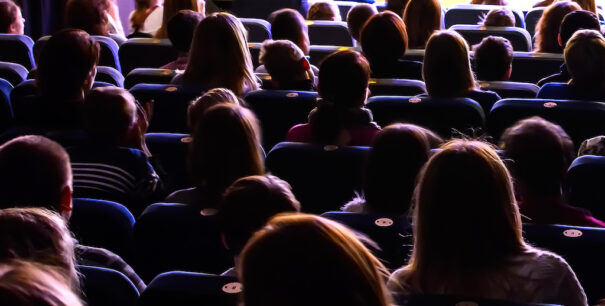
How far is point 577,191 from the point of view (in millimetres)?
3006

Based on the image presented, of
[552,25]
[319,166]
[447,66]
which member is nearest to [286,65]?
[447,66]

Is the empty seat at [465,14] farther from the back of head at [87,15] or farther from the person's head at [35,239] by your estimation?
the person's head at [35,239]

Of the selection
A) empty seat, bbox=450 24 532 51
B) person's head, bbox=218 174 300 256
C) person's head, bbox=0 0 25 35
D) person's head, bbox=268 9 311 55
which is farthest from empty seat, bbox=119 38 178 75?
person's head, bbox=218 174 300 256

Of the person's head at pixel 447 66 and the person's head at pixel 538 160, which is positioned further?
the person's head at pixel 447 66

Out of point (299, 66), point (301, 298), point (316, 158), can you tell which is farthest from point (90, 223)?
point (299, 66)

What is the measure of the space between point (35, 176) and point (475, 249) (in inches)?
43.2

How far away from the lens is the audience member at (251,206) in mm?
2150

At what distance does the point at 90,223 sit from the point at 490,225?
1065 mm

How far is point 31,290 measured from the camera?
1.18 m

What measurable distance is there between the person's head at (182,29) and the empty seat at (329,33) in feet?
5.31

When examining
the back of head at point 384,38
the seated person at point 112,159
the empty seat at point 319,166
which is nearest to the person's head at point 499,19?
the back of head at point 384,38

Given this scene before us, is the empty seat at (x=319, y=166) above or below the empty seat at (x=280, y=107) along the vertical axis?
above

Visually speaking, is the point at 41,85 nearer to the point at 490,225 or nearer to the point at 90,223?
the point at 90,223

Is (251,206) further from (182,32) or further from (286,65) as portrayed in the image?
(182,32)
